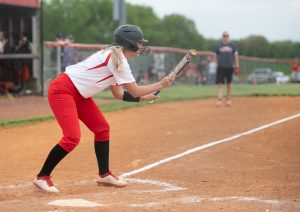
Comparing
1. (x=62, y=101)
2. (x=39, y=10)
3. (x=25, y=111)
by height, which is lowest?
(x=25, y=111)

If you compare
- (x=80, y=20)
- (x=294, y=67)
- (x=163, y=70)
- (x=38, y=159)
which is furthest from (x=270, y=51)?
(x=80, y=20)

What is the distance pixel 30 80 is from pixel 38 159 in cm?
1204

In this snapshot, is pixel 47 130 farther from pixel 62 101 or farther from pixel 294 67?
pixel 294 67

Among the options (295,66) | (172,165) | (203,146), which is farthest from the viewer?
(295,66)

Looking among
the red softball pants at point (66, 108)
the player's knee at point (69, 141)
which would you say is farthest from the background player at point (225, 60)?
the player's knee at point (69, 141)

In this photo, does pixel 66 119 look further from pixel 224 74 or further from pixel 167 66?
pixel 167 66

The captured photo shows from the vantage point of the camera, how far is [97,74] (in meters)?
6.82

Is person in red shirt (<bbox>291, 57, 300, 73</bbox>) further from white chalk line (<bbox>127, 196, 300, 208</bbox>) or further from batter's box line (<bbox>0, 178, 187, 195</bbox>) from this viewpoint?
white chalk line (<bbox>127, 196, 300, 208</bbox>)

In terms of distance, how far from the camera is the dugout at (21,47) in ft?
66.1

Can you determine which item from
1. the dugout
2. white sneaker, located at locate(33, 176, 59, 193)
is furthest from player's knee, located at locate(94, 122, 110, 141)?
the dugout

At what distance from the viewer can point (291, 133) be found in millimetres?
11305

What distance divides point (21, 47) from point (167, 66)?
7.36 metres

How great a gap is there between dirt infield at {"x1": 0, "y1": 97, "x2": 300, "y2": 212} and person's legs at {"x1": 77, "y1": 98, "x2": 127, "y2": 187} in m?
0.13

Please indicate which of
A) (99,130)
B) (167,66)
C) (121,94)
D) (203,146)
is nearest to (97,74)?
(121,94)
